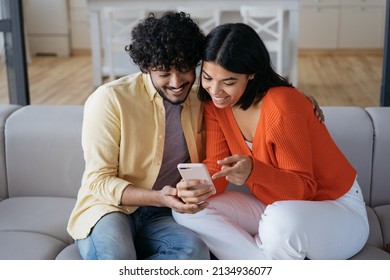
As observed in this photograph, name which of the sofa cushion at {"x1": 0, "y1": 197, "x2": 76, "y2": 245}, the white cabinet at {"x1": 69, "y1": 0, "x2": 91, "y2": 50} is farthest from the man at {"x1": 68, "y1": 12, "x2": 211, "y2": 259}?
the white cabinet at {"x1": 69, "y1": 0, "x2": 91, "y2": 50}

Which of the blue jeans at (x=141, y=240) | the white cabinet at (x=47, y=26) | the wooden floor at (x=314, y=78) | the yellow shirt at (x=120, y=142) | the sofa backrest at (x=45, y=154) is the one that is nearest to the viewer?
the blue jeans at (x=141, y=240)

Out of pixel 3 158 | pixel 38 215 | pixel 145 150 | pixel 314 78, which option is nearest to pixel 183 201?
pixel 145 150

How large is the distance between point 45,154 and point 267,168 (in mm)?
856

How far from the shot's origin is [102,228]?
1613 millimetres

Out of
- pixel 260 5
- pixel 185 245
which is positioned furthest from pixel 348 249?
pixel 260 5

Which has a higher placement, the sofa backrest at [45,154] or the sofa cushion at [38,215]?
the sofa backrest at [45,154]

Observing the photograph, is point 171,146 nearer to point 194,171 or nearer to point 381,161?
point 194,171

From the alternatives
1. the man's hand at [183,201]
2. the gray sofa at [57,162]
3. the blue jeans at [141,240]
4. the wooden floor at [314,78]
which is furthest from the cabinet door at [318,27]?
the man's hand at [183,201]

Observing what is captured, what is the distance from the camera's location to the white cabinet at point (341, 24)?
6.36 metres

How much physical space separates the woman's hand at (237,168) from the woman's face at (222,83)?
190 millimetres

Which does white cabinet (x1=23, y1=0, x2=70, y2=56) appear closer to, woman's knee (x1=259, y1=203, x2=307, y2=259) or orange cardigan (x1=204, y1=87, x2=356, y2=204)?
orange cardigan (x1=204, y1=87, x2=356, y2=204)

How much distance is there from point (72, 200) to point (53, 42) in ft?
16.0

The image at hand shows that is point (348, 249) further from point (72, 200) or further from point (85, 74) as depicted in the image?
point (85, 74)

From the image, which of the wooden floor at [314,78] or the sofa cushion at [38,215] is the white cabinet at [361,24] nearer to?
the wooden floor at [314,78]
